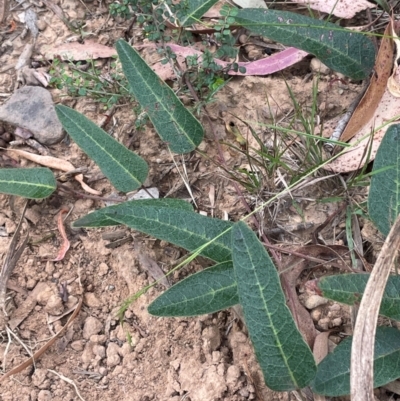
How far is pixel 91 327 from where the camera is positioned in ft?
5.10

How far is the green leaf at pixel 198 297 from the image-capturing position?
1313 mm

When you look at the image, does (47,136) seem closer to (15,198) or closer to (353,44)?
(15,198)

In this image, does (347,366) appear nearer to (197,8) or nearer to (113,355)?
(113,355)

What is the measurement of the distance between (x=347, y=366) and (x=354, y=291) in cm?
16

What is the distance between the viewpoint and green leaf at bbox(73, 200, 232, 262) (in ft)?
4.53

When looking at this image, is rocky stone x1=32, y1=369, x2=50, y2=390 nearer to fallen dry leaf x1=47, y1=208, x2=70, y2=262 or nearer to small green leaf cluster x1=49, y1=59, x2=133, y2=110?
fallen dry leaf x1=47, y1=208, x2=70, y2=262

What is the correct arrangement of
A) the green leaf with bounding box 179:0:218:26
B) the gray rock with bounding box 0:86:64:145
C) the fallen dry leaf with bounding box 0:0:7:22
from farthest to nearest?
the fallen dry leaf with bounding box 0:0:7:22, the gray rock with bounding box 0:86:64:145, the green leaf with bounding box 179:0:218:26

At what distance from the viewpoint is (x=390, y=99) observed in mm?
1562

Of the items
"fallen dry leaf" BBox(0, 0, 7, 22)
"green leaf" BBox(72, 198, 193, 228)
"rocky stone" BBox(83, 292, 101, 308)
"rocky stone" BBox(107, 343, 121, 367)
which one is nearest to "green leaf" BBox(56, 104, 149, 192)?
"green leaf" BBox(72, 198, 193, 228)

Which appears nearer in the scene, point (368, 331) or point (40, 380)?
point (368, 331)

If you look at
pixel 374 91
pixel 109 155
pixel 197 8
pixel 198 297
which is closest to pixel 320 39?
pixel 374 91

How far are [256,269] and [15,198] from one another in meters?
0.88

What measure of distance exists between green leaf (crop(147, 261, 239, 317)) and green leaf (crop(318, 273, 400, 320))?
0.21m

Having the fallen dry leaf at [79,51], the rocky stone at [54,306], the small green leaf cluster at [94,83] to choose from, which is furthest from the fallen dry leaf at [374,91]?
the rocky stone at [54,306]
